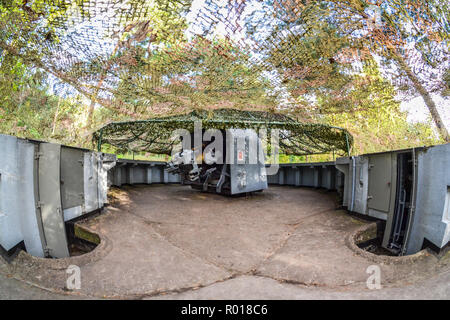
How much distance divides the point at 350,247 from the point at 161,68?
3.51 meters

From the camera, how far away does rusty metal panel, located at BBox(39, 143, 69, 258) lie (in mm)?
2986

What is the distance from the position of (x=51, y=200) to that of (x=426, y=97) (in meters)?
5.76

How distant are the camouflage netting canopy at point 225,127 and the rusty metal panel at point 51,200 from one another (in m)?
3.22

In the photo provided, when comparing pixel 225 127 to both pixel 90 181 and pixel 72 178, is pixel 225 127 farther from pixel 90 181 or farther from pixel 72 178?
pixel 72 178

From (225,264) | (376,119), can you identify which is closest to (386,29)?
(225,264)

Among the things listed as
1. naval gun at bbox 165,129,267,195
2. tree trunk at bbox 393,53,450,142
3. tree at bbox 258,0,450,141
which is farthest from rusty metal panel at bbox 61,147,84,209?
tree trunk at bbox 393,53,450,142

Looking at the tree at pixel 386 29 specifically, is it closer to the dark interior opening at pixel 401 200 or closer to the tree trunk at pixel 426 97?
the tree trunk at pixel 426 97

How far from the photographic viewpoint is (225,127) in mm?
6707

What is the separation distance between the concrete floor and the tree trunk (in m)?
2.26

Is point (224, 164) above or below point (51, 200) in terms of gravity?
above

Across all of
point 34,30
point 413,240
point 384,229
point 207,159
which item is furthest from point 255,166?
point 34,30

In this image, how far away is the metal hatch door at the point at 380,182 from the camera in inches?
141

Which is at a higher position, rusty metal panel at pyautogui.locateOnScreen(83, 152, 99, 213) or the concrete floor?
rusty metal panel at pyautogui.locateOnScreen(83, 152, 99, 213)

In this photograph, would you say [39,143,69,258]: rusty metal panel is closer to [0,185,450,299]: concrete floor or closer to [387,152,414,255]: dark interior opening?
[0,185,450,299]: concrete floor
